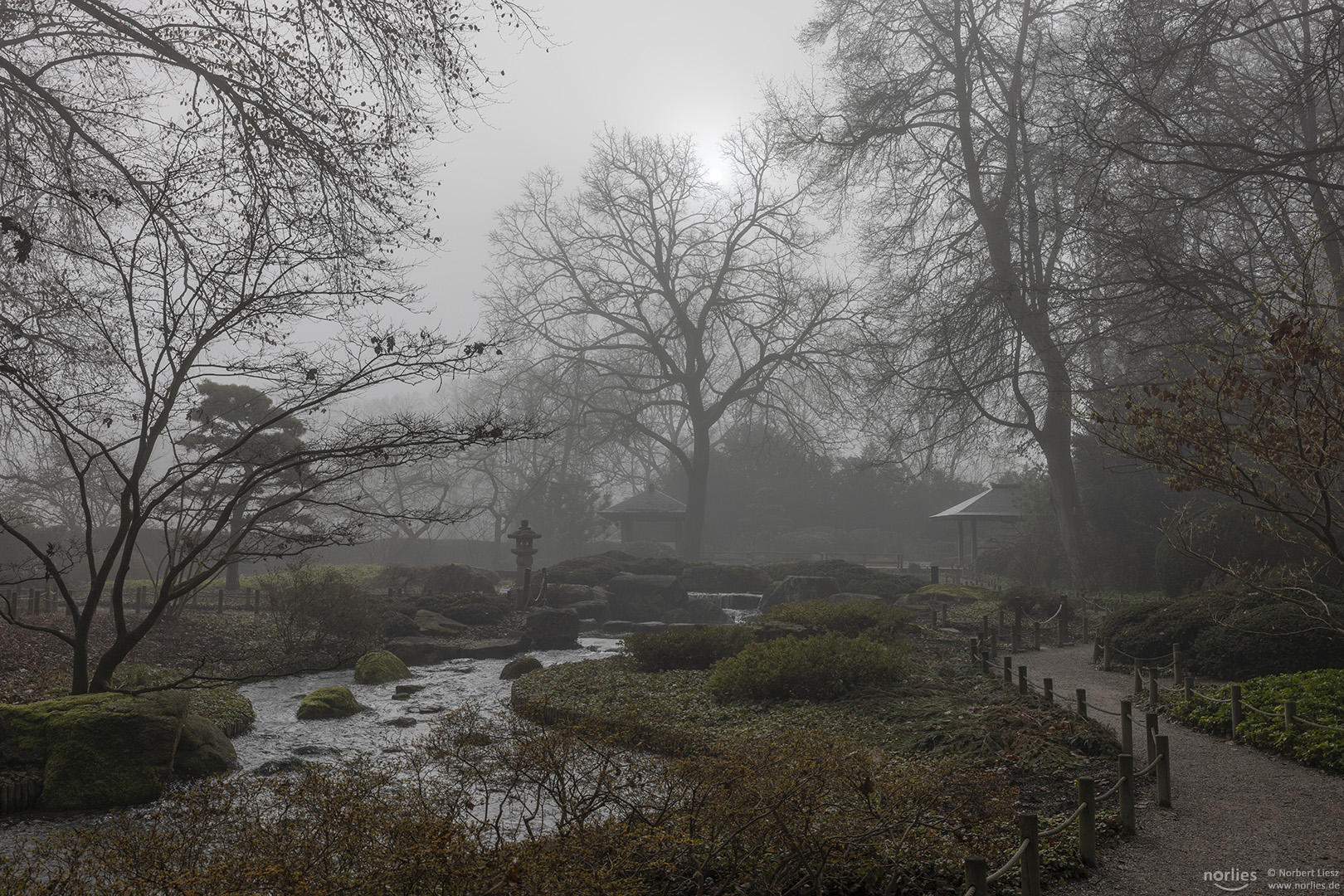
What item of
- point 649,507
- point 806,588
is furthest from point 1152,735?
point 649,507

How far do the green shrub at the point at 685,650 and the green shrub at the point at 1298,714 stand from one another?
6.04 metres

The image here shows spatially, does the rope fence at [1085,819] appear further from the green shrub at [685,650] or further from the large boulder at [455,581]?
the large boulder at [455,581]

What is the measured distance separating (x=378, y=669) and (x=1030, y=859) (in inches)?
458

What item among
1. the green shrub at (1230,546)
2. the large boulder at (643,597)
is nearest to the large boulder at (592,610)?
the large boulder at (643,597)

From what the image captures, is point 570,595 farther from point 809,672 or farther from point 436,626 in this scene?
point 809,672

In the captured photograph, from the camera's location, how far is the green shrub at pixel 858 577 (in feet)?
72.0

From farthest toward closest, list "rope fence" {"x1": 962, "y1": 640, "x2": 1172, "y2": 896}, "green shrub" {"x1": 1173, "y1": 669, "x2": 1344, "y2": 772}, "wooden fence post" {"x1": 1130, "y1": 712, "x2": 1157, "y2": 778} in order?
1. "green shrub" {"x1": 1173, "y1": 669, "x2": 1344, "y2": 772}
2. "wooden fence post" {"x1": 1130, "y1": 712, "x2": 1157, "y2": 778}
3. "rope fence" {"x1": 962, "y1": 640, "x2": 1172, "y2": 896}

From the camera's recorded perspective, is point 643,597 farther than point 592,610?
Yes

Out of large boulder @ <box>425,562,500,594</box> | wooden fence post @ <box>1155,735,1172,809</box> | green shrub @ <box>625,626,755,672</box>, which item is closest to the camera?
wooden fence post @ <box>1155,735,1172,809</box>

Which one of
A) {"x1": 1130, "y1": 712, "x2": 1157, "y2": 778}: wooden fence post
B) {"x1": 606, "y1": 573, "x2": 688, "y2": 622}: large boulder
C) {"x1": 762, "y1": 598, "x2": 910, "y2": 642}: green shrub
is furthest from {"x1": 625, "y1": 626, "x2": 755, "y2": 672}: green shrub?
{"x1": 606, "y1": 573, "x2": 688, "y2": 622}: large boulder

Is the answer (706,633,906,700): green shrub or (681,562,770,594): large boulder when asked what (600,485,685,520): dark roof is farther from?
Result: (706,633,906,700): green shrub

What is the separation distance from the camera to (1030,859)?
4164 millimetres

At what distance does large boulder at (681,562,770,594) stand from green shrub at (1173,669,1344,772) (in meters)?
16.9

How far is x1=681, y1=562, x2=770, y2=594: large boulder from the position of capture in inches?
1008
